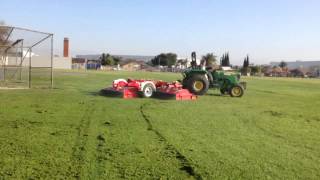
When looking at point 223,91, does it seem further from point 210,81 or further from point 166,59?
point 166,59

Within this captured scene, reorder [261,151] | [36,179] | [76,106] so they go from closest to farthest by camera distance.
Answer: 1. [36,179]
2. [261,151]
3. [76,106]

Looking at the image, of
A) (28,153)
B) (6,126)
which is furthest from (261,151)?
(6,126)

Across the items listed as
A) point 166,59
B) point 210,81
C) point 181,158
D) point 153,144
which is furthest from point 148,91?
point 166,59

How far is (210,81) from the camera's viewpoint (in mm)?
21469

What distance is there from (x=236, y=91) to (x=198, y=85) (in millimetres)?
1865

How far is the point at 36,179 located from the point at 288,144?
502 centimetres

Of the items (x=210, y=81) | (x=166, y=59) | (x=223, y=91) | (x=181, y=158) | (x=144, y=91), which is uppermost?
(x=166, y=59)

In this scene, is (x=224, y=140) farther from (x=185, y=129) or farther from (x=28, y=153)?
(x=28, y=153)

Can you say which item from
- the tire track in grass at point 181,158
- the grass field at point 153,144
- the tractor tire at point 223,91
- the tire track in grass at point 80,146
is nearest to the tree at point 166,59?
the tractor tire at point 223,91

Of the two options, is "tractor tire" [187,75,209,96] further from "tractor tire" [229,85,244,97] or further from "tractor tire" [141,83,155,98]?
"tractor tire" [141,83,155,98]

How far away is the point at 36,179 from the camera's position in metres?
5.80

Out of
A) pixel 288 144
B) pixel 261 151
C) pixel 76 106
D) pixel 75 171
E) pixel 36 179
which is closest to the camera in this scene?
pixel 36 179

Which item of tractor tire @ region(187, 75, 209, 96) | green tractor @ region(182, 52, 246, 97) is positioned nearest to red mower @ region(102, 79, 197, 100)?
tractor tire @ region(187, 75, 209, 96)

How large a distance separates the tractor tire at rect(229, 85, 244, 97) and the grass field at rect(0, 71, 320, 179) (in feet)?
23.7
